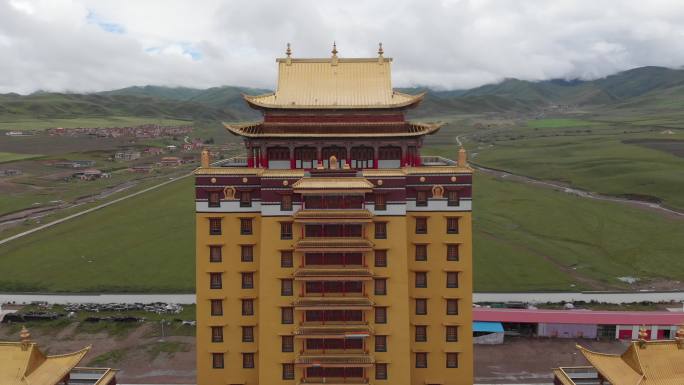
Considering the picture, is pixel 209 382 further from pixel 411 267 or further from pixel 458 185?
pixel 458 185

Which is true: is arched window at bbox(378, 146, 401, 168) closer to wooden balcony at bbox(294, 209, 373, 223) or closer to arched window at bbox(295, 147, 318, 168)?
arched window at bbox(295, 147, 318, 168)

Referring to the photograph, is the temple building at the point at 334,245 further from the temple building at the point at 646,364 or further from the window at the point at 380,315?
the temple building at the point at 646,364

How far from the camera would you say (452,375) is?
35531mm

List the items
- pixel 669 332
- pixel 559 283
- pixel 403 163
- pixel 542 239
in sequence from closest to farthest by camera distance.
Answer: pixel 403 163
pixel 669 332
pixel 559 283
pixel 542 239

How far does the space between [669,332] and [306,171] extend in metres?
40.5

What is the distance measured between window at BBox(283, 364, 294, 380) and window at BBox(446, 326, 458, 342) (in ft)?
37.4

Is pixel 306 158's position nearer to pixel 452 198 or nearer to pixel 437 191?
pixel 437 191

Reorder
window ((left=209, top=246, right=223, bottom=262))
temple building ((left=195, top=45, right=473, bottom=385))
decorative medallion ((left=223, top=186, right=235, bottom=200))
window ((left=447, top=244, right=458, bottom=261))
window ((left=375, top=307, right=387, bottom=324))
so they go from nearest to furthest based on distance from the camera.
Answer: temple building ((left=195, top=45, right=473, bottom=385))
window ((left=375, top=307, right=387, bottom=324))
decorative medallion ((left=223, top=186, right=235, bottom=200))
window ((left=209, top=246, right=223, bottom=262))
window ((left=447, top=244, right=458, bottom=261))

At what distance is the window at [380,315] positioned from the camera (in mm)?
33281

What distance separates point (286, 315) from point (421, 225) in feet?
37.5

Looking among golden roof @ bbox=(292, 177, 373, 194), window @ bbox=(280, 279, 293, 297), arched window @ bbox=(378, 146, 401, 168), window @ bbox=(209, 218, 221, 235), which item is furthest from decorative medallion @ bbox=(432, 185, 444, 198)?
window @ bbox=(209, 218, 221, 235)

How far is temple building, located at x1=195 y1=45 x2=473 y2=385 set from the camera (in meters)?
32.7

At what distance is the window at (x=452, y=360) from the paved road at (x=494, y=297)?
2239cm

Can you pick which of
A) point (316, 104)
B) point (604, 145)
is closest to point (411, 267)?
point (316, 104)
